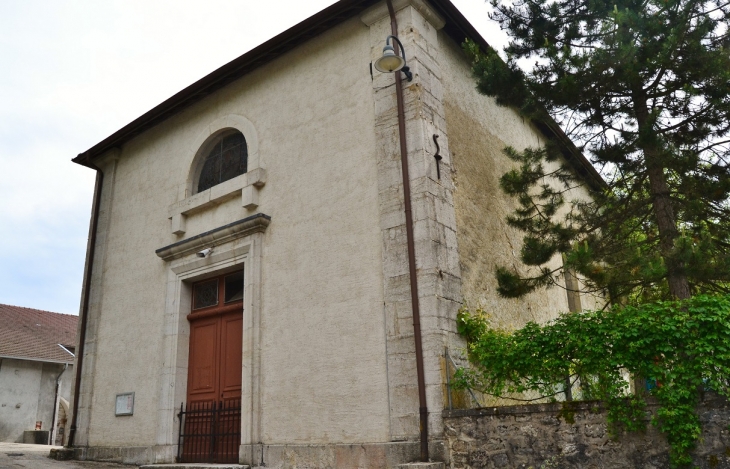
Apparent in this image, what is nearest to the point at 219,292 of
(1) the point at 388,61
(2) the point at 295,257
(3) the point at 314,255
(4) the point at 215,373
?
(4) the point at 215,373

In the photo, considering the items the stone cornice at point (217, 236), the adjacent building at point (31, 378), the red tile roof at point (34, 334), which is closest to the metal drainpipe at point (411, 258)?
the stone cornice at point (217, 236)

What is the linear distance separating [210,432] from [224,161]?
4.26 meters

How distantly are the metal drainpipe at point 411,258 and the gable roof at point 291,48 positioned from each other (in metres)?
0.83

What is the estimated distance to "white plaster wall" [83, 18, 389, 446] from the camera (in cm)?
739

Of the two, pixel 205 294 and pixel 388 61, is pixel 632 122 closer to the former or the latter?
pixel 388 61

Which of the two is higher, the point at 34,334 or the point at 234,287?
the point at 34,334

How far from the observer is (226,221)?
30.8 ft

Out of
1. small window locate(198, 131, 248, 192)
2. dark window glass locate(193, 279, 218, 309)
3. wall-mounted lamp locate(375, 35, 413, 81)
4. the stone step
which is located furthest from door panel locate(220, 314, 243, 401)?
wall-mounted lamp locate(375, 35, 413, 81)

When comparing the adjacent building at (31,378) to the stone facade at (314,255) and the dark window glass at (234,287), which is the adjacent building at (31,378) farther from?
the dark window glass at (234,287)

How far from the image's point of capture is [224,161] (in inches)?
400

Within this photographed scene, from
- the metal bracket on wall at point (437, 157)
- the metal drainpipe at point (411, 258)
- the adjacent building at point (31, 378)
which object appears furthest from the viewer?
the adjacent building at point (31, 378)

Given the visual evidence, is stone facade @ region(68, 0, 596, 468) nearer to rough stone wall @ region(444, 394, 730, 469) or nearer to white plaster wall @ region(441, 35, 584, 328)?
white plaster wall @ region(441, 35, 584, 328)

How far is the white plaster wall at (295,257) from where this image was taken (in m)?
7.39

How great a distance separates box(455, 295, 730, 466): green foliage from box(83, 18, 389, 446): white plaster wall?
1.80 m
